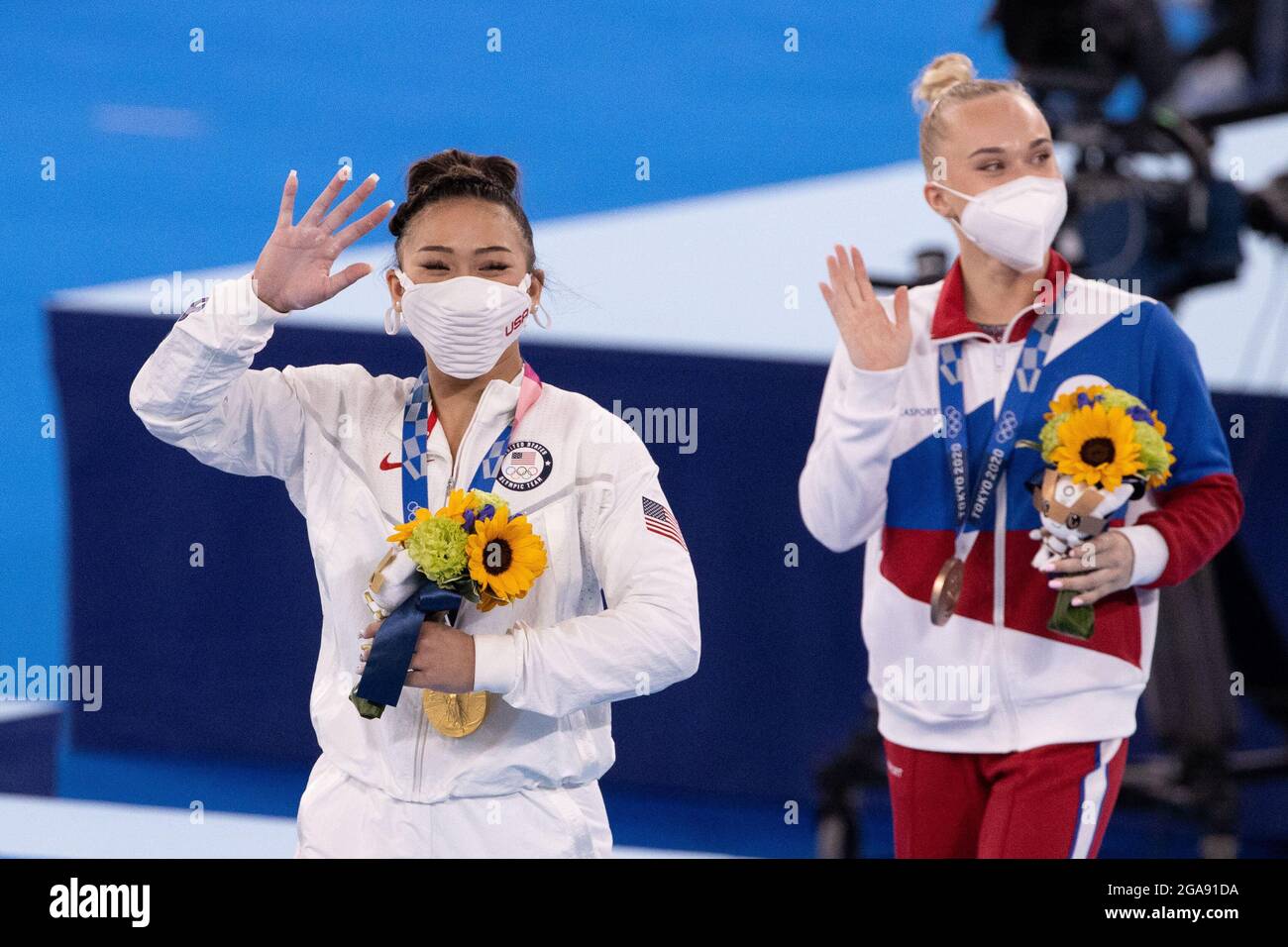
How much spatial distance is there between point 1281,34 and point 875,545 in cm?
316

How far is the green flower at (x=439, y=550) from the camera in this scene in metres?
2.41

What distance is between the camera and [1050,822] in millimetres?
2881

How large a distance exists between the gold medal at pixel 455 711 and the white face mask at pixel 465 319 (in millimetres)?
613

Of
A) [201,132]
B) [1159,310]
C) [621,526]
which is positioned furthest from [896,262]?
[621,526]

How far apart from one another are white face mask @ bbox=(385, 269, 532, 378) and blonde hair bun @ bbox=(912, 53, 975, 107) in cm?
124

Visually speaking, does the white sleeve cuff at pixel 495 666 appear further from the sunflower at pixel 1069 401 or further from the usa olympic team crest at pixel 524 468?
the sunflower at pixel 1069 401

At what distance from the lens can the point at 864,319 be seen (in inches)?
120

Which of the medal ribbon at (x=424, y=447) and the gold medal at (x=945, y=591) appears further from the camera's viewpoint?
the gold medal at (x=945, y=591)

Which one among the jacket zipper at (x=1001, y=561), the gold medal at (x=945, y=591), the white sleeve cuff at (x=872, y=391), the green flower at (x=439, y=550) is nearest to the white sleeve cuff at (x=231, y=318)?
Result: the green flower at (x=439, y=550)

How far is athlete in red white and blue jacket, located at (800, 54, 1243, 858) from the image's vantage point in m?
2.94

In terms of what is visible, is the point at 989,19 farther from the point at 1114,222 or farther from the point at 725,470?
the point at 725,470

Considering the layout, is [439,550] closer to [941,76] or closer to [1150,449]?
[1150,449]

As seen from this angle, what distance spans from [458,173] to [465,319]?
0.30m

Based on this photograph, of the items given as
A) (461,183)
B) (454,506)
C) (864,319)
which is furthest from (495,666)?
(864,319)
